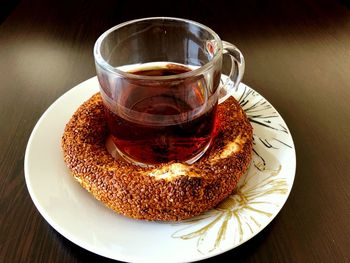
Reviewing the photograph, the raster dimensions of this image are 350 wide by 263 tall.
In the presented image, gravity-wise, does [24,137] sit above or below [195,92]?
below

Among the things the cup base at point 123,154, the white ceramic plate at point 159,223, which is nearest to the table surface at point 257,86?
the white ceramic plate at point 159,223

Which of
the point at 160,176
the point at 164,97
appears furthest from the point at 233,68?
the point at 160,176

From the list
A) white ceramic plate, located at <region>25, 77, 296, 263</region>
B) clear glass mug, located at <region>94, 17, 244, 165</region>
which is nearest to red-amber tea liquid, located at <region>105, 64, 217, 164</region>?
clear glass mug, located at <region>94, 17, 244, 165</region>

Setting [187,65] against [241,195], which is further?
[187,65]

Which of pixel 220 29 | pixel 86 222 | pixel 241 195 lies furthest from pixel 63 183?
pixel 220 29

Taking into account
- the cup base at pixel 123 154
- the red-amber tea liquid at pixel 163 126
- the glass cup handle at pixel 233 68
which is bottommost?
the cup base at pixel 123 154

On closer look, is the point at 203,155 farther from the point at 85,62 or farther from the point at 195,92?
the point at 85,62

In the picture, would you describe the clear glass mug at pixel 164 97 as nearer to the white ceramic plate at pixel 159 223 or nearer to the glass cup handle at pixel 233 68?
the glass cup handle at pixel 233 68
